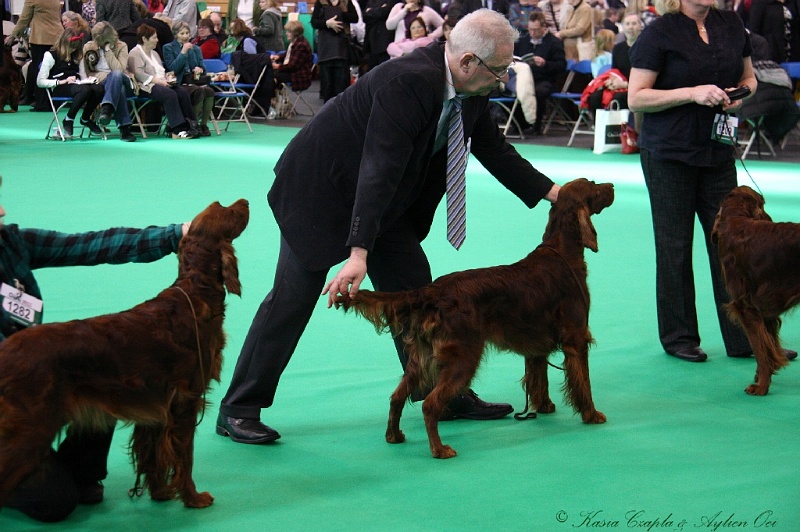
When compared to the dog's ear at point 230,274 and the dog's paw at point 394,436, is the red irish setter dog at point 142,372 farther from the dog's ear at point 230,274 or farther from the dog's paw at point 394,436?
the dog's paw at point 394,436

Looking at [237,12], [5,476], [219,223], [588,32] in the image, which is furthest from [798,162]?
[237,12]

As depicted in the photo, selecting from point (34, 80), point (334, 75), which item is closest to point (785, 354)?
point (334, 75)

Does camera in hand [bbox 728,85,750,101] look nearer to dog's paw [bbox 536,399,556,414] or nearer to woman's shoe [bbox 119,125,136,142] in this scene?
dog's paw [bbox 536,399,556,414]

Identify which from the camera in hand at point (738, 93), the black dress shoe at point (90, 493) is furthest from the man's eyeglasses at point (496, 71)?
the black dress shoe at point (90, 493)

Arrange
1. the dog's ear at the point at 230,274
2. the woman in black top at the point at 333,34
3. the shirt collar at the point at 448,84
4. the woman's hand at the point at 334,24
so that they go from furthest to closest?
the woman in black top at the point at 333,34
the woman's hand at the point at 334,24
the shirt collar at the point at 448,84
the dog's ear at the point at 230,274

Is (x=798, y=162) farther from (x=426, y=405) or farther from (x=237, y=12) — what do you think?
(x=237, y=12)

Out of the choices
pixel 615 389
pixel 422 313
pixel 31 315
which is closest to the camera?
pixel 31 315

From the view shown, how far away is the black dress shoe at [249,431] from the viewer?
3.37 meters

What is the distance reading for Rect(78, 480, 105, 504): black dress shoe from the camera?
2842 mm

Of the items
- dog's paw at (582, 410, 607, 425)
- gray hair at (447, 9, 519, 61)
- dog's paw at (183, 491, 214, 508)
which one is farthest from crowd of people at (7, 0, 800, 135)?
dog's paw at (183, 491, 214, 508)

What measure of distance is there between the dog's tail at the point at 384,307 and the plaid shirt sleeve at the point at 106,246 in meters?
0.56

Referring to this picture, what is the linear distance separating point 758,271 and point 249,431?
216 centimetres

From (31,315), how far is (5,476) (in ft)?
1.88

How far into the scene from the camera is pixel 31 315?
278cm
